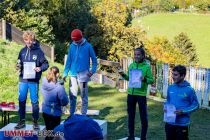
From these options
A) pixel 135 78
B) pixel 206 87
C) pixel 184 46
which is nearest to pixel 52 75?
pixel 135 78

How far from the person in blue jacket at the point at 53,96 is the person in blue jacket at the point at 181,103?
1829 mm

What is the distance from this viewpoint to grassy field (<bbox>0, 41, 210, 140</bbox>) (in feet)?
30.7

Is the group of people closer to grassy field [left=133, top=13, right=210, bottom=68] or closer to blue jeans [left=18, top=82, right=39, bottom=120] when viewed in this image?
blue jeans [left=18, top=82, right=39, bottom=120]

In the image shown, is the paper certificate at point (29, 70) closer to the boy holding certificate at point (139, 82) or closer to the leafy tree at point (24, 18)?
the boy holding certificate at point (139, 82)

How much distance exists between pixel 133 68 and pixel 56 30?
23.6 m

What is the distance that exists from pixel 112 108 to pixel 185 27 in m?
85.5

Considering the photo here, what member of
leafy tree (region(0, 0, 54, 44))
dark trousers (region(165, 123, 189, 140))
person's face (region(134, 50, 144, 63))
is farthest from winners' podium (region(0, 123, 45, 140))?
leafy tree (region(0, 0, 54, 44))

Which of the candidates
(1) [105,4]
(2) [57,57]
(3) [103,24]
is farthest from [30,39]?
(1) [105,4]

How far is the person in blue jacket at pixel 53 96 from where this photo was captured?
6676 mm

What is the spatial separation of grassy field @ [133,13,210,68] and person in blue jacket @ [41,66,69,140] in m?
65.9

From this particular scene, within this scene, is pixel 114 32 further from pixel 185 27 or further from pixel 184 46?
pixel 185 27

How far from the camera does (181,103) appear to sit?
5840 mm

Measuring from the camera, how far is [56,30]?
30.1 metres

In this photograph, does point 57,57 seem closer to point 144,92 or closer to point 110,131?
point 110,131
